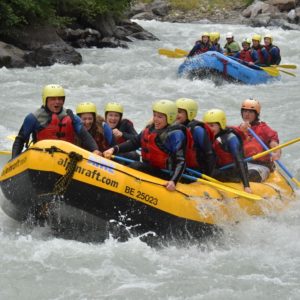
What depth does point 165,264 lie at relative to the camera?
538 cm

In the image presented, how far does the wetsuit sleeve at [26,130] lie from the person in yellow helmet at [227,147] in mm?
1687

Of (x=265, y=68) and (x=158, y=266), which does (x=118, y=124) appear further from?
(x=265, y=68)

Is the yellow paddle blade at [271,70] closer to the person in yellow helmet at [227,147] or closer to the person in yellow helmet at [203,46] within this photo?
the person in yellow helmet at [203,46]

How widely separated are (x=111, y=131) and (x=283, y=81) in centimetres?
938

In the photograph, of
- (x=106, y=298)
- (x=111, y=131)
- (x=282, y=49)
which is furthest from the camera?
(x=282, y=49)

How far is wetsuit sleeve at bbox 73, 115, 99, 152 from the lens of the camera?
5980 millimetres

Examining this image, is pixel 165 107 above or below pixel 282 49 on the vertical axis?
above

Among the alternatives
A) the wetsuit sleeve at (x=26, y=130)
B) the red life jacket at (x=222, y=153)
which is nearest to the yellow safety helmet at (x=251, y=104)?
the red life jacket at (x=222, y=153)

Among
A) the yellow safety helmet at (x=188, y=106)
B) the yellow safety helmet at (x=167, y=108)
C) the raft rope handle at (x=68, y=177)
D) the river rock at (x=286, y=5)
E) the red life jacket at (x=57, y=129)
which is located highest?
the yellow safety helmet at (x=167, y=108)

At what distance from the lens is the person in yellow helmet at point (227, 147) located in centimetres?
611

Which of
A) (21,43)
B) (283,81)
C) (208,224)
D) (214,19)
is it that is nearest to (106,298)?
(208,224)

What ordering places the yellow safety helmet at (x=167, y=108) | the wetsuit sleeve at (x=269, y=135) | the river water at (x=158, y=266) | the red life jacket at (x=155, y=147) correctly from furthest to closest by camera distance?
1. the wetsuit sleeve at (x=269, y=135)
2. the red life jacket at (x=155, y=147)
3. the yellow safety helmet at (x=167, y=108)
4. the river water at (x=158, y=266)

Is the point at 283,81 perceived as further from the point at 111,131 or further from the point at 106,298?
the point at 106,298

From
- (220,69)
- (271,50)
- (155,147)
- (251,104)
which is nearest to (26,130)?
(155,147)
